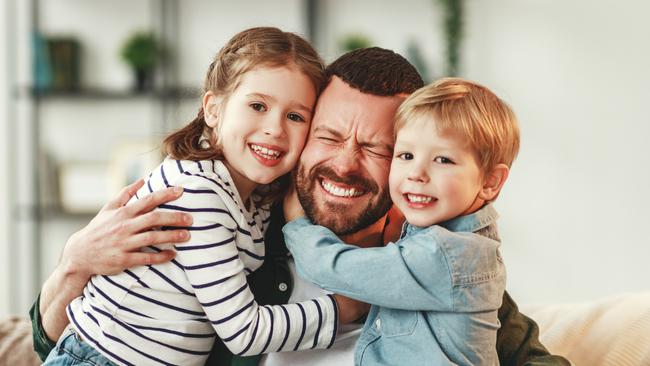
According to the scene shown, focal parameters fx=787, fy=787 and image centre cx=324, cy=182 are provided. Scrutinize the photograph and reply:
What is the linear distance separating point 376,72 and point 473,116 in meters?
0.33

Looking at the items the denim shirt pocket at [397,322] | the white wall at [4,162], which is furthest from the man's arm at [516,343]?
A: the white wall at [4,162]

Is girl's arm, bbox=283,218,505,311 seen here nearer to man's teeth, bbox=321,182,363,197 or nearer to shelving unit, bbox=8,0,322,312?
man's teeth, bbox=321,182,363,197

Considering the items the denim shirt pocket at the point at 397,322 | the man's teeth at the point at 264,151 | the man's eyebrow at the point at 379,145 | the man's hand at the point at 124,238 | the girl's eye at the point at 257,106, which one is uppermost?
the girl's eye at the point at 257,106

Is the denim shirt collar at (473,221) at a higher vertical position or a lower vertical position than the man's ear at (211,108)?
lower

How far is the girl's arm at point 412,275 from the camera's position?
1.34 metres

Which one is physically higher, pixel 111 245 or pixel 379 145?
pixel 379 145

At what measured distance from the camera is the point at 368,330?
4.91 feet

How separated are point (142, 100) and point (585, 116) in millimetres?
2657

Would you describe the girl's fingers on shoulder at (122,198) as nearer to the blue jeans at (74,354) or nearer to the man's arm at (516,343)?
the blue jeans at (74,354)

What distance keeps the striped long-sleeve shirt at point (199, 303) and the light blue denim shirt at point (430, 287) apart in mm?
120

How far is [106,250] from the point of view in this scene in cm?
157

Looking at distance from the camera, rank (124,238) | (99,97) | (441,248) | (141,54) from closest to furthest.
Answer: (441,248) → (124,238) → (141,54) → (99,97)

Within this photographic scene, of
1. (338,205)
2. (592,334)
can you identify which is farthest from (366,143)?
(592,334)

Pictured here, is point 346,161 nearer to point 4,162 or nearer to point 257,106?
point 257,106
